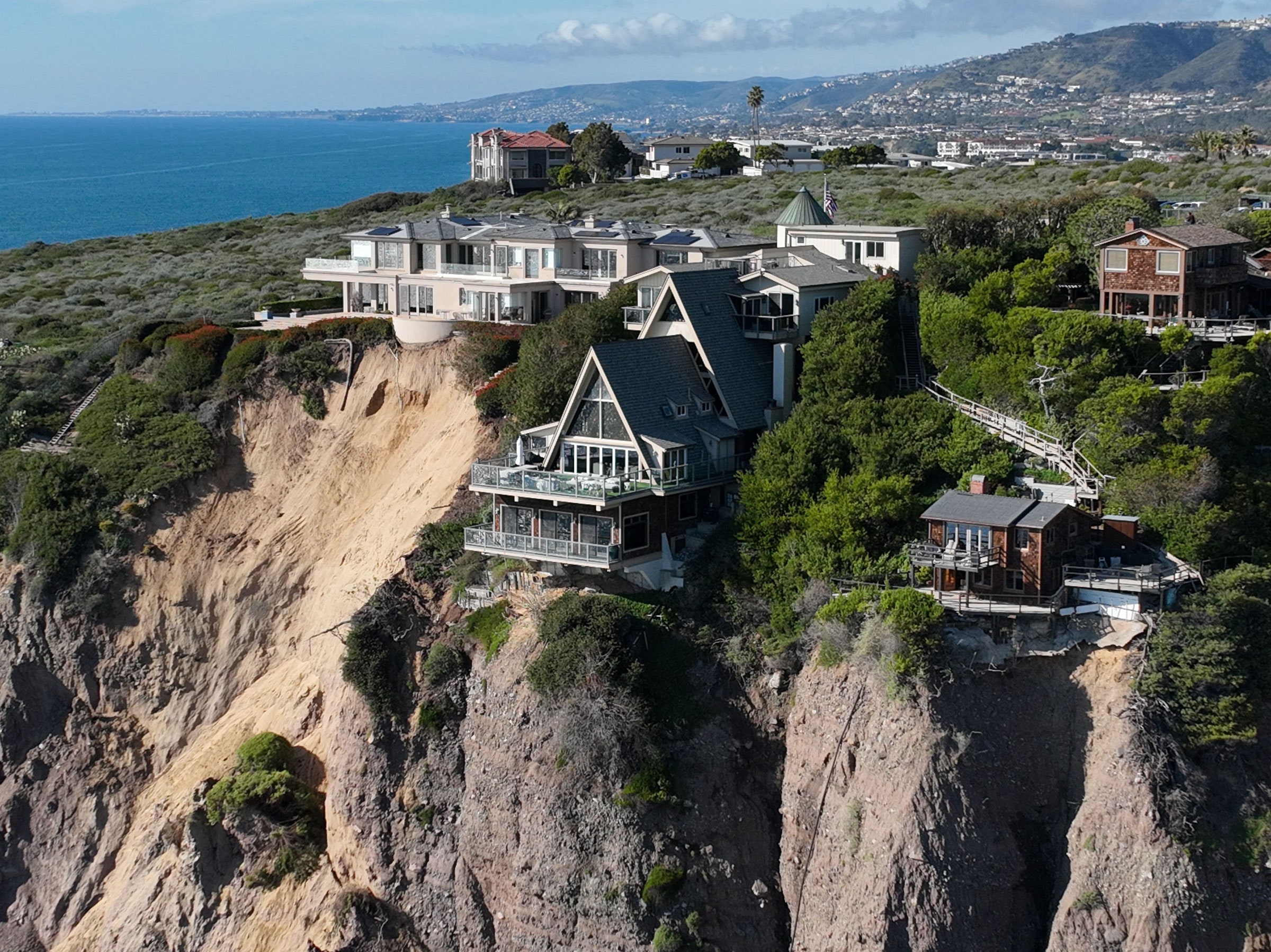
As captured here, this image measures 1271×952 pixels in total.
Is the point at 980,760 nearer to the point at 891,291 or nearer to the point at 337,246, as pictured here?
the point at 891,291

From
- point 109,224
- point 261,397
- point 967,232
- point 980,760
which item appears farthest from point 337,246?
point 109,224

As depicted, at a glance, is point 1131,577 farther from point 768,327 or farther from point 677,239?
point 677,239

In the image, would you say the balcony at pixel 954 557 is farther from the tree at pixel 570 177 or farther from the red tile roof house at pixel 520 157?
the red tile roof house at pixel 520 157

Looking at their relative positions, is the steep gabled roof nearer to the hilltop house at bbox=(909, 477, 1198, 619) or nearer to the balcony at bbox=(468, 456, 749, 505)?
the balcony at bbox=(468, 456, 749, 505)

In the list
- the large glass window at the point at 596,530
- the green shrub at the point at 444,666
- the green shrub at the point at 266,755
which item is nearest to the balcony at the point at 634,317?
the large glass window at the point at 596,530

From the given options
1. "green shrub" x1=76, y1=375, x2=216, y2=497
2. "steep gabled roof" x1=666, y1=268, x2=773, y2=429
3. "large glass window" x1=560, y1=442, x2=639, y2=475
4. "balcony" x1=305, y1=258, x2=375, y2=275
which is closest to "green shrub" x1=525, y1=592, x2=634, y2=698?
"large glass window" x1=560, y1=442, x2=639, y2=475
